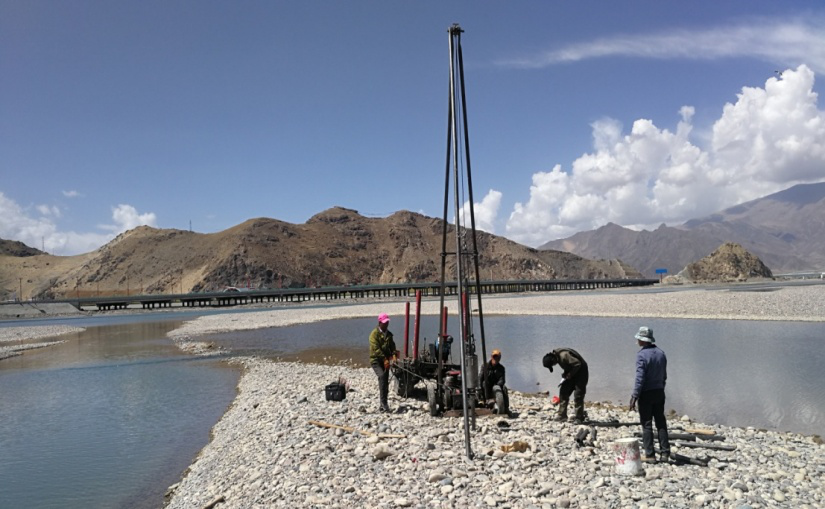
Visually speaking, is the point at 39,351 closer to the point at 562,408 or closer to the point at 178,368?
the point at 178,368

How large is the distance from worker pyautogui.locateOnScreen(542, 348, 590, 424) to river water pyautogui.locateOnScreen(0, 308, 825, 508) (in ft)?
13.4

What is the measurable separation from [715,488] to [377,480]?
4.97m

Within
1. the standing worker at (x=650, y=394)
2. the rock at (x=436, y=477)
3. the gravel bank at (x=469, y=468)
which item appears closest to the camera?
the gravel bank at (x=469, y=468)

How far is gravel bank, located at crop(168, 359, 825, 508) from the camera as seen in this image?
7672mm

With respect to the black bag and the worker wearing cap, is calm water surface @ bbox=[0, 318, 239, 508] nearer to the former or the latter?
the black bag

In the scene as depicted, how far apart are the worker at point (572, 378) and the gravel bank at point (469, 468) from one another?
0.54 meters

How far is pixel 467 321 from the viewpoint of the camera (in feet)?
38.1

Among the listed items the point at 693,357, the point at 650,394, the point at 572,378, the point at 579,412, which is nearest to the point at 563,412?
the point at 579,412

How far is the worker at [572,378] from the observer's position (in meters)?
11.5

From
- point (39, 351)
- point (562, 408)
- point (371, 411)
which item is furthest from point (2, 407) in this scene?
point (39, 351)

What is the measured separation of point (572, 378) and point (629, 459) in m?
3.36

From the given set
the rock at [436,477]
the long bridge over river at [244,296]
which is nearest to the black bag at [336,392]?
the rock at [436,477]

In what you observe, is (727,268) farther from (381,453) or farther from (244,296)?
(381,453)

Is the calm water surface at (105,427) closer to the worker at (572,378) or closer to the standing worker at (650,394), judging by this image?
the worker at (572,378)
